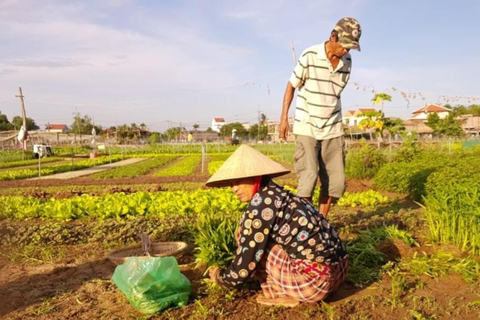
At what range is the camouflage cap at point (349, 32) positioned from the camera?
361 cm

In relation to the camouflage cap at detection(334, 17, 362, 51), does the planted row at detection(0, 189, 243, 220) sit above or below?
below

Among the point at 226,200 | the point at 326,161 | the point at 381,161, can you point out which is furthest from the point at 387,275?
the point at 381,161

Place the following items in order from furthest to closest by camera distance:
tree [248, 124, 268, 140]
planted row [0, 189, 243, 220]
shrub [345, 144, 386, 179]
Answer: tree [248, 124, 268, 140] → shrub [345, 144, 386, 179] → planted row [0, 189, 243, 220]

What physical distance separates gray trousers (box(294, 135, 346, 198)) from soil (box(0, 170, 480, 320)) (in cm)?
76

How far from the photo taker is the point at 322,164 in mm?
4125

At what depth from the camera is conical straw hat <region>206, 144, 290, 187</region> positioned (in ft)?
8.29

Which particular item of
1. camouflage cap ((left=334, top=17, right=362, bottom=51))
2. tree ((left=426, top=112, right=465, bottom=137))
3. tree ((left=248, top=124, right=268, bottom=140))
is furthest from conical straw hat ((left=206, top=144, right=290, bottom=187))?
tree ((left=248, top=124, right=268, bottom=140))

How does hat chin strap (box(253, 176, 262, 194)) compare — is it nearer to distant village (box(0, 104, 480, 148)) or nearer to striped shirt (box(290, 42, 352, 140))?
striped shirt (box(290, 42, 352, 140))

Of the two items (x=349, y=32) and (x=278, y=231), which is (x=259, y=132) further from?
(x=278, y=231)

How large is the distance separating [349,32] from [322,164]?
1.28 meters

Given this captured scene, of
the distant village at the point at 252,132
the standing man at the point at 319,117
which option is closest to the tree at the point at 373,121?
the distant village at the point at 252,132

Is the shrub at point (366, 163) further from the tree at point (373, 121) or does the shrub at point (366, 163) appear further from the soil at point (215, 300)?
the soil at point (215, 300)

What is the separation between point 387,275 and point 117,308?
201cm

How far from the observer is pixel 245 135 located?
67.2m
